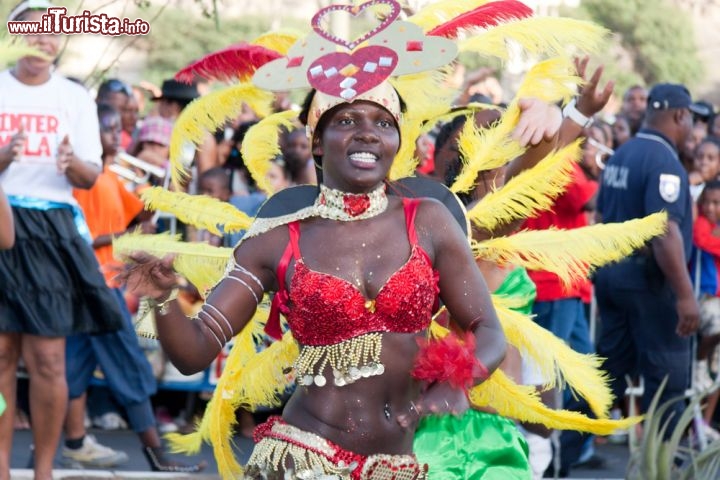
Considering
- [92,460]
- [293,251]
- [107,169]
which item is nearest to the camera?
[293,251]

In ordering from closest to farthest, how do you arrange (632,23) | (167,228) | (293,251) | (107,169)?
(293,251) → (107,169) → (167,228) → (632,23)

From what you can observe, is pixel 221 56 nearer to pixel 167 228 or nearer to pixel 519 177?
pixel 519 177

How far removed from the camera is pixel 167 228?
9.16 metres

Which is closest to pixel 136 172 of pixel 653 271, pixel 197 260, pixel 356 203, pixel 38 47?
pixel 38 47

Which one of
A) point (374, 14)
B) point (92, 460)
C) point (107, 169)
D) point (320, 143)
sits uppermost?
point (374, 14)

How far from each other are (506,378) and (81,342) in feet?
12.0

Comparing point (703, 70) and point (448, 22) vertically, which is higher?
point (448, 22)

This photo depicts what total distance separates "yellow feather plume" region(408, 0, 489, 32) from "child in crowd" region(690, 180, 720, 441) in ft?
15.3

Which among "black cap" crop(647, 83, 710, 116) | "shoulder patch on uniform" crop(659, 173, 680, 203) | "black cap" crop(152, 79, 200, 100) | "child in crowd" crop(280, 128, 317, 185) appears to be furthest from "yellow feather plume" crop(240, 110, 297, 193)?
"black cap" crop(152, 79, 200, 100)

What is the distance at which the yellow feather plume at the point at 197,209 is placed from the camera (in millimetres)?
4477

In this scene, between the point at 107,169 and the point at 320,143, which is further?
the point at 107,169

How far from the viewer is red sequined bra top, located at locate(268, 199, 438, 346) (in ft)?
12.0

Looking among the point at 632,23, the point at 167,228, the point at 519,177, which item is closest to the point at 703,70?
the point at 632,23

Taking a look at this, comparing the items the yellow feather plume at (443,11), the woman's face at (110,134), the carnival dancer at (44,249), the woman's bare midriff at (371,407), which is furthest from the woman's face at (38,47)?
the woman's bare midriff at (371,407)
